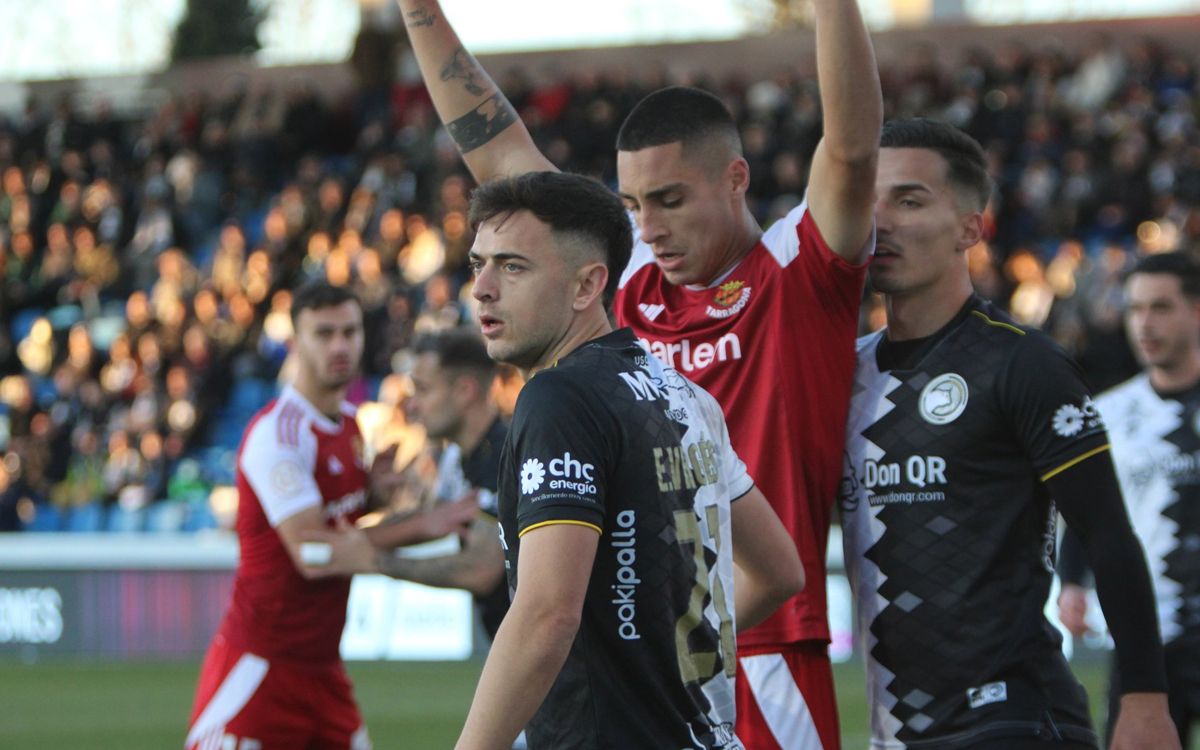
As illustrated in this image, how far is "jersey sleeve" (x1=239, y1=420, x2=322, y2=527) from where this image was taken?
681cm

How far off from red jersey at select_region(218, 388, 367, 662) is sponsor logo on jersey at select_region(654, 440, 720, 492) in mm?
3639

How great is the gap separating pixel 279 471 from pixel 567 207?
373cm

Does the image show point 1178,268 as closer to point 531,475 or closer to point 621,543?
point 621,543

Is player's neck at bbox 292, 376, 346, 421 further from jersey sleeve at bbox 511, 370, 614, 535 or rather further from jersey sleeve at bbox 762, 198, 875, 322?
jersey sleeve at bbox 511, 370, 614, 535

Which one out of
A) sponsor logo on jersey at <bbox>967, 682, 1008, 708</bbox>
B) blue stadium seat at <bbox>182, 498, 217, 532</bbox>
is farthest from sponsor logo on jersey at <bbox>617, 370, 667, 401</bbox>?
blue stadium seat at <bbox>182, 498, 217, 532</bbox>

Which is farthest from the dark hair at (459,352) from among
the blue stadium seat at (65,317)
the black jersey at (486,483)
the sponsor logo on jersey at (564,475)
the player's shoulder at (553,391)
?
the blue stadium seat at (65,317)

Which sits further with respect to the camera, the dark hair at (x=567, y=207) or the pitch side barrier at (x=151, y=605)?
the pitch side barrier at (x=151, y=605)

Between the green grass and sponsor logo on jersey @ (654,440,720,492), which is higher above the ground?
sponsor logo on jersey @ (654,440,720,492)

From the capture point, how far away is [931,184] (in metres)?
Result: 4.14

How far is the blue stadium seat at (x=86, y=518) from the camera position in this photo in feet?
66.3

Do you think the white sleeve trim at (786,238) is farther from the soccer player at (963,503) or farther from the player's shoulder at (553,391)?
the player's shoulder at (553,391)

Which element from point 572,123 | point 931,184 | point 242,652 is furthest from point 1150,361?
point 572,123

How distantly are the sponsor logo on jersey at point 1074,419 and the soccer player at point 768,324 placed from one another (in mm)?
595

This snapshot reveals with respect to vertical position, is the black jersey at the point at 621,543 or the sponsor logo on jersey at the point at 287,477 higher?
the sponsor logo on jersey at the point at 287,477
